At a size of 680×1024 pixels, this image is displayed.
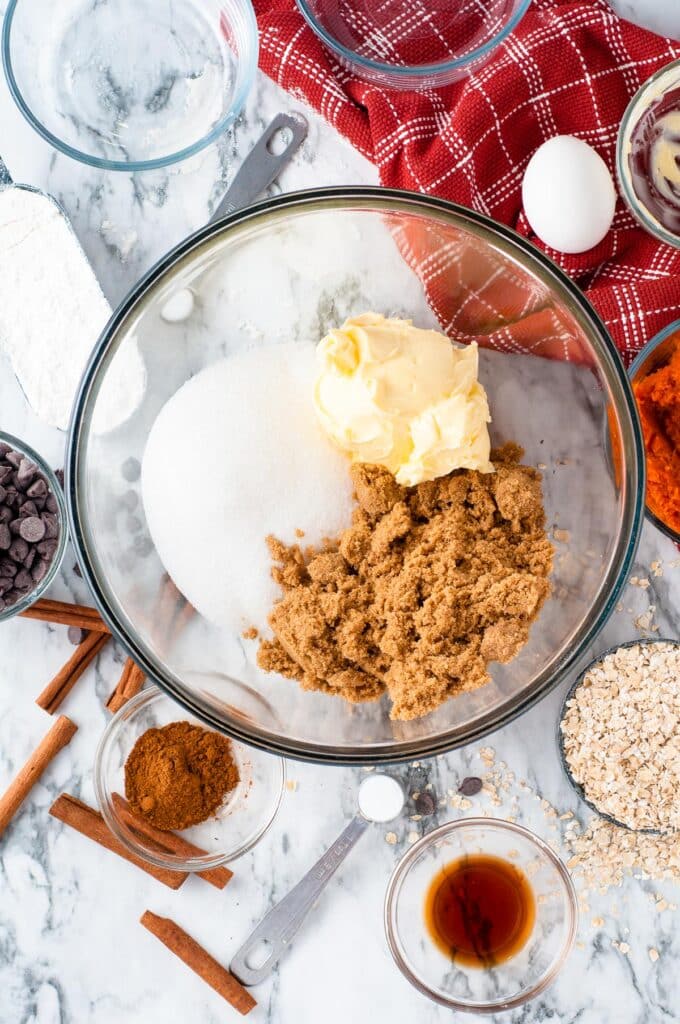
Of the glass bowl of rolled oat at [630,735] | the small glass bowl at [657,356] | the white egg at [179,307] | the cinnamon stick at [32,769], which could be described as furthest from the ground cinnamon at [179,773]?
the small glass bowl at [657,356]

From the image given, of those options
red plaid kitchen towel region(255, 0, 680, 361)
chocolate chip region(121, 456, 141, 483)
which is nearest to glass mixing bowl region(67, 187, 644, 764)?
chocolate chip region(121, 456, 141, 483)

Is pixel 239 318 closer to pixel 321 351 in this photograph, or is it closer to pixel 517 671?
pixel 321 351

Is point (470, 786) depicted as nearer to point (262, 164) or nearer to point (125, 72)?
point (262, 164)

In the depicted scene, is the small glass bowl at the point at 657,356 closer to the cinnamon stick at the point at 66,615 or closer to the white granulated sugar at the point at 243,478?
the white granulated sugar at the point at 243,478

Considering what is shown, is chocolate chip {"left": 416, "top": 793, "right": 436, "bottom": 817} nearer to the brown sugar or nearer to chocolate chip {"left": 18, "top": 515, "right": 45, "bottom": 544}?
the brown sugar

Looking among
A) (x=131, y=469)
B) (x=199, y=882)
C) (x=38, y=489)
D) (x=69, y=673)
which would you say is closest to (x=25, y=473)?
(x=38, y=489)

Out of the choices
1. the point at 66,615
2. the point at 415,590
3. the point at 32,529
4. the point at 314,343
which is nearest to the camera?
the point at 415,590
